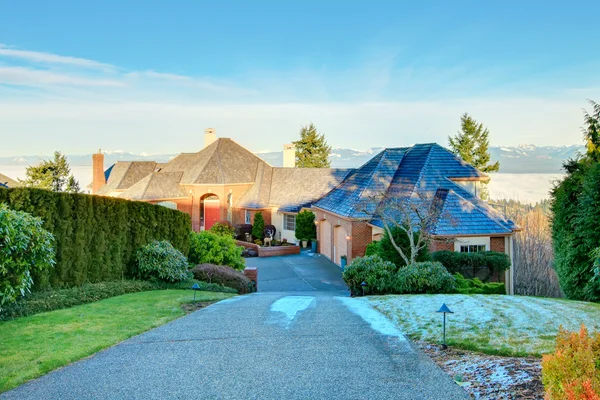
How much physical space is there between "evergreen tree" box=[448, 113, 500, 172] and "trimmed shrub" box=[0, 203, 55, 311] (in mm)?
49092

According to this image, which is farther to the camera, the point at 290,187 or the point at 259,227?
the point at 290,187

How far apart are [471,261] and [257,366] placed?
49.4ft

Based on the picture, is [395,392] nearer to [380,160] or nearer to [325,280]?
[325,280]


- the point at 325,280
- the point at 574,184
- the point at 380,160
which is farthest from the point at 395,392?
the point at 380,160

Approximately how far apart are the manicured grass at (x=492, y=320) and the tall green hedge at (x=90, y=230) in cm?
808

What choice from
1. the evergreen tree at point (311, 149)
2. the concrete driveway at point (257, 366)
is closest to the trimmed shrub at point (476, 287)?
the concrete driveway at point (257, 366)

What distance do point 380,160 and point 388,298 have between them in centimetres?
1724

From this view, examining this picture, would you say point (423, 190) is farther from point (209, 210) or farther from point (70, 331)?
point (209, 210)

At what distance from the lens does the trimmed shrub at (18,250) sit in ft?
28.3

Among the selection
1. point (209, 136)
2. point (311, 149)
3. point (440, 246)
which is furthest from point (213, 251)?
point (311, 149)

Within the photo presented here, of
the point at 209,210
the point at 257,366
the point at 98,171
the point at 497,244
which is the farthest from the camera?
the point at 98,171

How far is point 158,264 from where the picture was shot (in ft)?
54.1

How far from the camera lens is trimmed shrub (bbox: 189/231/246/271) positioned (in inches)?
830

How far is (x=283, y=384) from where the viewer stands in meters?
6.71
